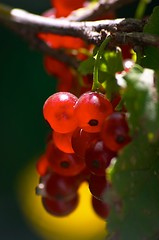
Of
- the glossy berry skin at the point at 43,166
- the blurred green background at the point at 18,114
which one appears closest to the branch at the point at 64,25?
the glossy berry skin at the point at 43,166

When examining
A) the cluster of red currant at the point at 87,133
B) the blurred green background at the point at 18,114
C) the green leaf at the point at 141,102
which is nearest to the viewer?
the green leaf at the point at 141,102

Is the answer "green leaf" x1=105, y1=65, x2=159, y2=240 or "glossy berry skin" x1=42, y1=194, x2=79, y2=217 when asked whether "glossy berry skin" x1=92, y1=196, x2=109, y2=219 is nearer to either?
"glossy berry skin" x1=42, y1=194, x2=79, y2=217

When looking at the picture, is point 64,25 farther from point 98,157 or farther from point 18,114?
point 18,114

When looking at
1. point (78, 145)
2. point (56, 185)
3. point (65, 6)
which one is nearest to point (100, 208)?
point (56, 185)

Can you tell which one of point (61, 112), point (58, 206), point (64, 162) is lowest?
point (58, 206)

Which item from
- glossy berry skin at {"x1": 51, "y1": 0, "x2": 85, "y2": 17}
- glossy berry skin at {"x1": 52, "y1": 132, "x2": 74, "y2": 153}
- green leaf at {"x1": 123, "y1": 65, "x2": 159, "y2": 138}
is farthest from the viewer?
glossy berry skin at {"x1": 51, "y1": 0, "x2": 85, "y2": 17}

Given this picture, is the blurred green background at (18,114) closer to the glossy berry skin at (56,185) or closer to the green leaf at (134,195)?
the glossy berry skin at (56,185)

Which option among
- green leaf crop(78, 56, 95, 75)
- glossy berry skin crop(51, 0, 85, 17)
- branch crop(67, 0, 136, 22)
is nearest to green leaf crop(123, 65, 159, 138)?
green leaf crop(78, 56, 95, 75)
